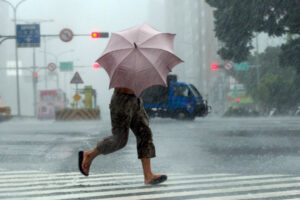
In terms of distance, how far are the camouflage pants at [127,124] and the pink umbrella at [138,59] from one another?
0.28 meters

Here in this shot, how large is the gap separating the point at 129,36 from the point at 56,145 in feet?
20.3

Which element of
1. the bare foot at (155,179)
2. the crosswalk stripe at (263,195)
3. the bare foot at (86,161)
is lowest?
the crosswalk stripe at (263,195)

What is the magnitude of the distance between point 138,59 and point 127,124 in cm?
79

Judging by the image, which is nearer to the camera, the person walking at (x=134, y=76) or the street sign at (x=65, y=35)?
the person walking at (x=134, y=76)

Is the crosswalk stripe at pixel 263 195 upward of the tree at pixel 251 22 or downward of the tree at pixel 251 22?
downward

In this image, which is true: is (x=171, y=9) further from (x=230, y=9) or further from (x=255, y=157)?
(x=255, y=157)

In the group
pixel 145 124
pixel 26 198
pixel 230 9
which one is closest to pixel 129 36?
pixel 145 124

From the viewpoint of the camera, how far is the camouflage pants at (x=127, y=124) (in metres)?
6.56

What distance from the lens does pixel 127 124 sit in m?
6.64

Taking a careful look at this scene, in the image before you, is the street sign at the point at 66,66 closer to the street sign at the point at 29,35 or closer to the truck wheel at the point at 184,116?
the street sign at the point at 29,35

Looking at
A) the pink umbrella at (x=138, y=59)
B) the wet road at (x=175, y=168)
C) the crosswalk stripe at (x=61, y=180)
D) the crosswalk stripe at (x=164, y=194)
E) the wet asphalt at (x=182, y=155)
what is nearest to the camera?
the crosswalk stripe at (x=164, y=194)

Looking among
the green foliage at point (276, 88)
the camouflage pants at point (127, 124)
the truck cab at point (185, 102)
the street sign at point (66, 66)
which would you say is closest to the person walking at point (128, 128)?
the camouflage pants at point (127, 124)

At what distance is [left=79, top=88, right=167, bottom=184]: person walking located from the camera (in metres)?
6.55

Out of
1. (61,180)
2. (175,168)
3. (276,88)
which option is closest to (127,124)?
(61,180)
